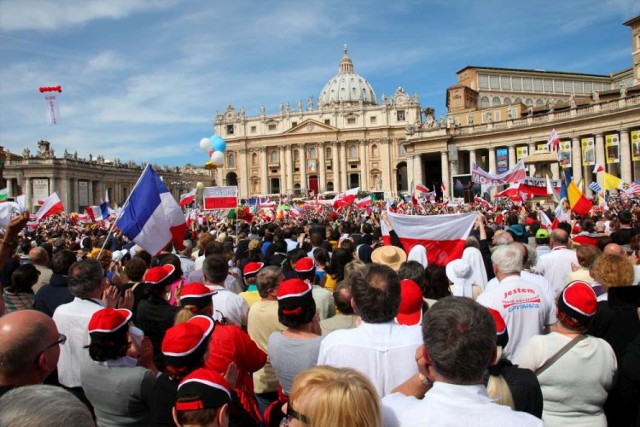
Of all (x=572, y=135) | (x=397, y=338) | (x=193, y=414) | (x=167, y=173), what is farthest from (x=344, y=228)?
(x=167, y=173)

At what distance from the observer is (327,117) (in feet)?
342

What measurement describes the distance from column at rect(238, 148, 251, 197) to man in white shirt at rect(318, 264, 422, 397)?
102181 millimetres

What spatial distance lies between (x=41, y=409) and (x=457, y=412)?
1.70 metres

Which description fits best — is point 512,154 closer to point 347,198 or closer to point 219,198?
point 347,198

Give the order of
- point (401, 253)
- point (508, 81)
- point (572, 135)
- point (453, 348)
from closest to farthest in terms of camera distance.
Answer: point (453, 348), point (401, 253), point (572, 135), point (508, 81)

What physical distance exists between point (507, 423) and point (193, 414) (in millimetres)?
1480

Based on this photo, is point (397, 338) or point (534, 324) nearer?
point (397, 338)

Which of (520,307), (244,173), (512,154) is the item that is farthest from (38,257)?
(244,173)

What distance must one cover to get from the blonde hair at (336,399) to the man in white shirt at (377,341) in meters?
1.25

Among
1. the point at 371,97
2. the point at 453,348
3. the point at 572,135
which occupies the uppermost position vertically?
the point at 371,97

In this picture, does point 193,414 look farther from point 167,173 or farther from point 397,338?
point 167,173

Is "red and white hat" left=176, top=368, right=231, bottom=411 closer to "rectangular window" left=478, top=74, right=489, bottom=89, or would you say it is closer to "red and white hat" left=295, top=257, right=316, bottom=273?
"red and white hat" left=295, top=257, right=316, bottom=273

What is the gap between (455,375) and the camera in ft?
8.04

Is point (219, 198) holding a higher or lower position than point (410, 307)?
higher
